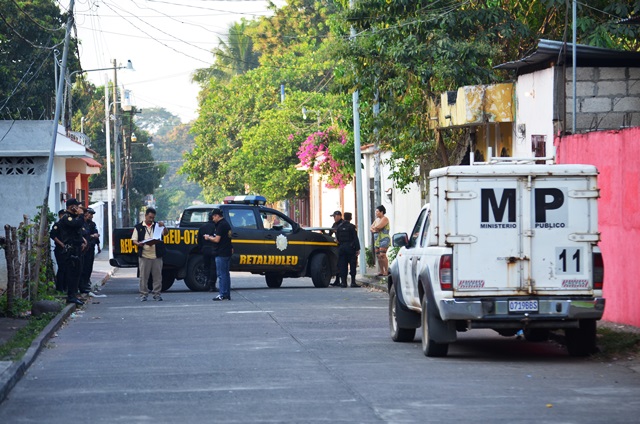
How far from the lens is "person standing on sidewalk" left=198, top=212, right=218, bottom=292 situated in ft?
85.4

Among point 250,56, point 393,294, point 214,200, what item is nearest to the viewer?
point 393,294

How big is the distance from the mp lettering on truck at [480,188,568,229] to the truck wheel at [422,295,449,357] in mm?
1228

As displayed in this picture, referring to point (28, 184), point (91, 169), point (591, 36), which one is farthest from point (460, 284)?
point (91, 169)

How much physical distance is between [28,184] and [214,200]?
224 feet

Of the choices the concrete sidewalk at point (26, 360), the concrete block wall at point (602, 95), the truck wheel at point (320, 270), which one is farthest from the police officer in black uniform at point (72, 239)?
the concrete block wall at point (602, 95)

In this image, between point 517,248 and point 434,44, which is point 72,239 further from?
point 517,248

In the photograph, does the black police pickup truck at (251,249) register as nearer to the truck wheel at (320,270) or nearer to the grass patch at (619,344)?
the truck wheel at (320,270)

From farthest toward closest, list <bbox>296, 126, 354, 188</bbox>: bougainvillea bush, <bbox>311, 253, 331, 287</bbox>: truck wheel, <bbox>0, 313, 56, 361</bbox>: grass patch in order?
1. <bbox>296, 126, 354, 188</bbox>: bougainvillea bush
2. <bbox>311, 253, 331, 287</bbox>: truck wheel
3. <bbox>0, 313, 56, 361</bbox>: grass patch

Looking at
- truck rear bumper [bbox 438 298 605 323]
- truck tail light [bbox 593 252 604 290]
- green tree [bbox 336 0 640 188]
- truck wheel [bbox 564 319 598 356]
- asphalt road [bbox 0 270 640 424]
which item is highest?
green tree [bbox 336 0 640 188]

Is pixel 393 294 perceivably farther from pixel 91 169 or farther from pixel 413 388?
pixel 91 169

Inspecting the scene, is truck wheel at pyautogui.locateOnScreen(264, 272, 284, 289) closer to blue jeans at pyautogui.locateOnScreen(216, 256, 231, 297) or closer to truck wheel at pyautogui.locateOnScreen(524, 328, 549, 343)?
blue jeans at pyautogui.locateOnScreen(216, 256, 231, 297)

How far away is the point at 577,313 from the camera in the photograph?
13164 millimetres

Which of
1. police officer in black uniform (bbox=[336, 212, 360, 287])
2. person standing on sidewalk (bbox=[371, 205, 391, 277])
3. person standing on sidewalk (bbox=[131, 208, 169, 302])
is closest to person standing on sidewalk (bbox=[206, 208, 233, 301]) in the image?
person standing on sidewalk (bbox=[131, 208, 169, 302])

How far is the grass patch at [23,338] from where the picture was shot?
1379cm
